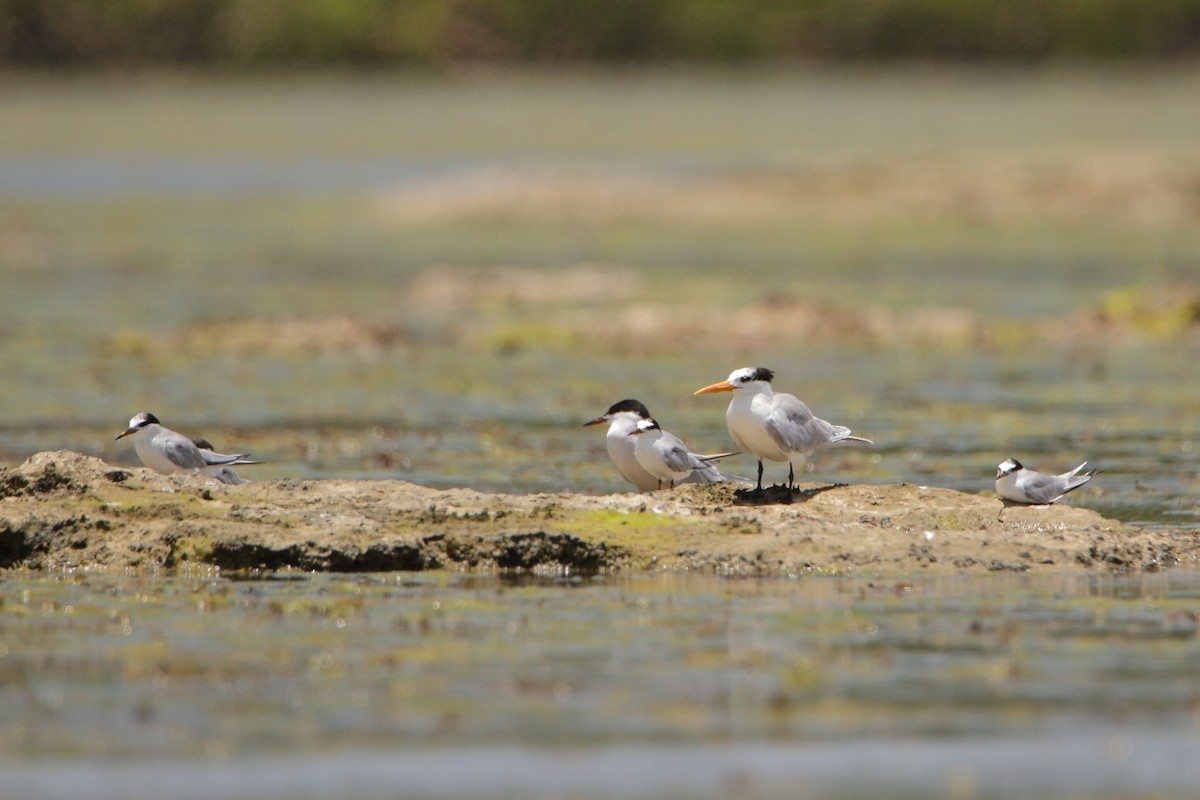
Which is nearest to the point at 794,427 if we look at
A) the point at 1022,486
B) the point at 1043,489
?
the point at 1022,486

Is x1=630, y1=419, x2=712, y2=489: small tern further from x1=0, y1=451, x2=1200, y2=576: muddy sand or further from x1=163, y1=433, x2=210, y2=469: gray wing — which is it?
x1=163, y1=433, x2=210, y2=469: gray wing

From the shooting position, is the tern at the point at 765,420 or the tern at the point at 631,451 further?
the tern at the point at 631,451

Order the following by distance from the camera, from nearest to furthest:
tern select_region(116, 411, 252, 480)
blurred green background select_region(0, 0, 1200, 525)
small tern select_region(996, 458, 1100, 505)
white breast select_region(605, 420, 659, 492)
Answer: small tern select_region(996, 458, 1100, 505) → white breast select_region(605, 420, 659, 492) → tern select_region(116, 411, 252, 480) → blurred green background select_region(0, 0, 1200, 525)

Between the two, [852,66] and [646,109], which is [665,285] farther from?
[852,66]

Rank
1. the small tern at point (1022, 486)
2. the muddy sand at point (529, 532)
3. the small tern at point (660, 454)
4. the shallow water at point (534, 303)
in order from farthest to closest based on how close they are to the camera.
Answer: the shallow water at point (534, 303) → the small tern at point (660, 454) → the small tern at point (1022, 486) → the muddy sand at point (529, 532)

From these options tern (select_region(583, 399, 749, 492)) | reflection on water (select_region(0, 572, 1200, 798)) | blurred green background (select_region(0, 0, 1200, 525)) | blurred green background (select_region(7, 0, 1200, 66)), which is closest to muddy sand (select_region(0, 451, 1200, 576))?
reflection on water (select_region(0, 572, 1200, 798))

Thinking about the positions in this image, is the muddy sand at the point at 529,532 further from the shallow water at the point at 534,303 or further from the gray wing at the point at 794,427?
the shallow water at the point at 534,303

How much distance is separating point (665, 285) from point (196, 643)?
1870 cm

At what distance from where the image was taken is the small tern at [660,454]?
35.1 ft

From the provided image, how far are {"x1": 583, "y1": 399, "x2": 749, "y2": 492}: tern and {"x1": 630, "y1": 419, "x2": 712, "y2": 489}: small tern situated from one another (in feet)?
0.19

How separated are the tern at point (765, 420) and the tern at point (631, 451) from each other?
22.3 inches

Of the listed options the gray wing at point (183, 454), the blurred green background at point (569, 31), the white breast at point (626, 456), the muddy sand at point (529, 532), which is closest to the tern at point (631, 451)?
the white breast at point (626, 456)

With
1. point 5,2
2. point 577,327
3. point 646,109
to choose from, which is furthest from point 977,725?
point 5,2

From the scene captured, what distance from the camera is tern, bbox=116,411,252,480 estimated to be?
11.0 meters
